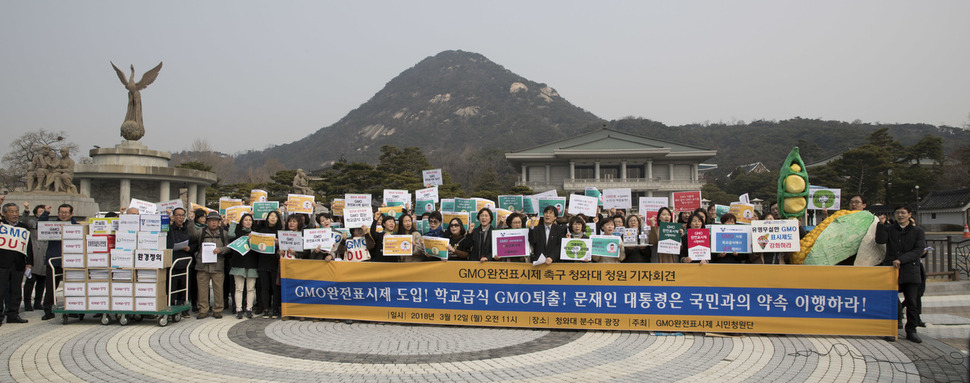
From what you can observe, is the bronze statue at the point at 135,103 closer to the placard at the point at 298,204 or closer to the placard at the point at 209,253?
the placard at the point at 298,204

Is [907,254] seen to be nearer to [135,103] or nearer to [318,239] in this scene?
[318,239]

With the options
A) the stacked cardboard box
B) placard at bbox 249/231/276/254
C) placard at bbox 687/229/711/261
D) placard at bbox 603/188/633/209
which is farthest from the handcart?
placard at bbox 603/188/633/209

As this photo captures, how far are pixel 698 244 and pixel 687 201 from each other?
5.07m

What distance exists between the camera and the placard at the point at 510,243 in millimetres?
7625

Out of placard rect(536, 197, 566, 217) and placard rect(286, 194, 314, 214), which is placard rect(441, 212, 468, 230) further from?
placard rect(286, 194, 314, 214)

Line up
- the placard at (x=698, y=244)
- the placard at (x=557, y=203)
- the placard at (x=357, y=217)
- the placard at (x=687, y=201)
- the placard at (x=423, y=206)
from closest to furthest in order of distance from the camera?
1. the placard at (x=698, y=244)
2. the placard at (x=357, y=217)
3. the placard at (x=687, y=201)
4. the placard at (x=557, y=203)
5. the placard at (x=423, y=206)

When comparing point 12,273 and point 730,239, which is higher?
point 730,239

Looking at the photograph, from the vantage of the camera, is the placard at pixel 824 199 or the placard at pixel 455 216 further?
the placard at pixel 824 199

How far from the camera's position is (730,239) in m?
7.48

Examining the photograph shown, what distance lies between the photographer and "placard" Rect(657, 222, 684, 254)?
7535mm

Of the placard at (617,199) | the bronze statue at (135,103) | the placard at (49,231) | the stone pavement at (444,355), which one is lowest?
the stone pavement at (444,355)

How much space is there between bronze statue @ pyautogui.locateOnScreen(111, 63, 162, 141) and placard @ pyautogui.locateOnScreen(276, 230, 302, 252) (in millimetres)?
22756

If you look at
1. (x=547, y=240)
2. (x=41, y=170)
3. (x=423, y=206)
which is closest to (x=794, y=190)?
(x=547, y=240)

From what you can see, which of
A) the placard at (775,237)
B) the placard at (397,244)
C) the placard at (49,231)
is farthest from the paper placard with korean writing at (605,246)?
the placard at (49,231)
